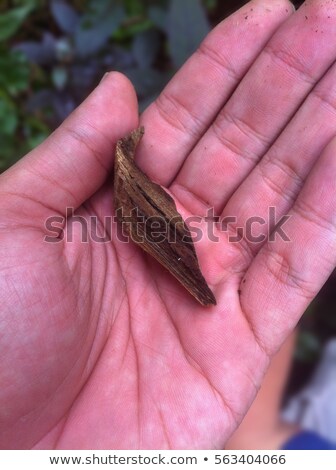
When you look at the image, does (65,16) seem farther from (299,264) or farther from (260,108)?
(299,264)

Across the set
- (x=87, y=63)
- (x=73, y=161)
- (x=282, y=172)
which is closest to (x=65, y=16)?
(x=87, y=63)

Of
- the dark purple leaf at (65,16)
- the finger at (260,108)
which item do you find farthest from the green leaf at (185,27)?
the dark purple leaf at (65,16)

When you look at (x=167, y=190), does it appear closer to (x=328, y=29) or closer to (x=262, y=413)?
(x=328, y=29)

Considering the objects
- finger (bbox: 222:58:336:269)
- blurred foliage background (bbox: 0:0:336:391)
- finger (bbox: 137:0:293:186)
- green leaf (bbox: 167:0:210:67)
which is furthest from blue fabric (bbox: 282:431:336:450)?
green leaf (bbox: 167:0:210:67)

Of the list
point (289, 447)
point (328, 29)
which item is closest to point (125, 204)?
point (328, 29)

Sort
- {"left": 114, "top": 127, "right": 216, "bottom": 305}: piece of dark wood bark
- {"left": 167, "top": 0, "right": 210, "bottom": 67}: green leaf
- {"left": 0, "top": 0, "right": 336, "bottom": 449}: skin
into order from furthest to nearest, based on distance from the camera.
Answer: {"left": 167, "top": 0, "right": 210, "bottom": 67}: green leaf
{"left": 114, "top": 127, "right": 216, "bottom": 305}: piece of dark wood bark
{"left": 0, "top": 0, "right": 336, "bottom": 449}: skin

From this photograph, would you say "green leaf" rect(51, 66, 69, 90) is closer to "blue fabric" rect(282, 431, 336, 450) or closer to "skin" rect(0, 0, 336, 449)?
"skin" rect(0, 0, 336, 449)
